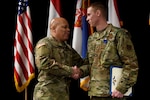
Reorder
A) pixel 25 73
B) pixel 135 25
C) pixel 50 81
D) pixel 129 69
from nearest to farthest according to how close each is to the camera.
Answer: pixel 129 69 → pixel 50 81 → pixel 25 73 → pixel 135 25

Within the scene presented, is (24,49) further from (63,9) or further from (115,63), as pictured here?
(115,63)

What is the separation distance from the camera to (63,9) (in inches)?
178

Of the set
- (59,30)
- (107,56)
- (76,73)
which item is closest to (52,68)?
(76,73)

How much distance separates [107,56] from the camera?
2971 mm

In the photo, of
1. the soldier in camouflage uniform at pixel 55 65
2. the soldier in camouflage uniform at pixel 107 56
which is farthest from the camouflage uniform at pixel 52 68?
the soldier in camouflage uniform at pixel 107 56

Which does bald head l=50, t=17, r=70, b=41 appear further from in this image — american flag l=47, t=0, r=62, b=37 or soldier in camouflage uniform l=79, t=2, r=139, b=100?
american flag l=47, t=0, r=62, b=37

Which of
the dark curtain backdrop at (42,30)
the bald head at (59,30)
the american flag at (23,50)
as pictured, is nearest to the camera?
the bald head at (59,30)

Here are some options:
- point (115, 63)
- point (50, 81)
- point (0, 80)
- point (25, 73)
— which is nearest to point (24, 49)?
point (25, 73)

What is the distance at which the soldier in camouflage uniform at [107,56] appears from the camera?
289 centimetres

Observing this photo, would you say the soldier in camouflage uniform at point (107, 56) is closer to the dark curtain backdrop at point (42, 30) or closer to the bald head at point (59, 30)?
the bald head at point (59, 30)

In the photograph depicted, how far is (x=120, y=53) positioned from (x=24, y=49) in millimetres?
1454

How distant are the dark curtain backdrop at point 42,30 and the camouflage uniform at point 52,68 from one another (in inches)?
50.5

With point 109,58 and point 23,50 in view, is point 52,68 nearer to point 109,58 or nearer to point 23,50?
point 109,58

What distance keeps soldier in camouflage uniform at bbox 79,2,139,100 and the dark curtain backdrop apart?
1.40m
